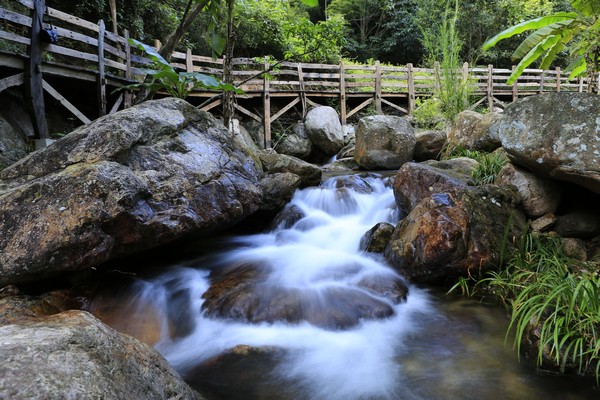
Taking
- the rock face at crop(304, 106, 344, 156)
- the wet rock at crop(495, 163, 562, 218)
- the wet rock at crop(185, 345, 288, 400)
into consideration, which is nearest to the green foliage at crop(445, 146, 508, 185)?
the wet rock at crop(495, 163, 562, 218)

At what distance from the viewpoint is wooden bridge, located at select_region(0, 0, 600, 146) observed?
6332mm

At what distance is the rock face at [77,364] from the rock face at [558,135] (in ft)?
12.5

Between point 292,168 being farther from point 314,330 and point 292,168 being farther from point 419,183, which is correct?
point 314,330

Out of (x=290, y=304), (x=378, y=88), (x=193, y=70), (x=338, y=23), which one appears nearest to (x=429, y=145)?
(x=338, y=23)

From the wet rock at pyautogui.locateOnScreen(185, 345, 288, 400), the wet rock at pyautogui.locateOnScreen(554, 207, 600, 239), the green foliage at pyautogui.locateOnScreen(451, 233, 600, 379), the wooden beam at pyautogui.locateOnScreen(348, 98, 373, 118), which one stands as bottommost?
the wet rock at pyautogui.locateOnScreen(185, 345, 288, 400)

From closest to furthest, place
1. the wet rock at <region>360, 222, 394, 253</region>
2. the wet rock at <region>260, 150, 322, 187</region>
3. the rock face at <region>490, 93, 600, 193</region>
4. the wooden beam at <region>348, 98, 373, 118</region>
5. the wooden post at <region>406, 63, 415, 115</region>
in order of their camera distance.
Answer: the rock face at <region>490, 93, 600, 193</region>
the wet rock at <region>360, 222, 394, 253</region>
the wet rock at <region>260, 150, 322, 187</region>
the wooden beam at <region>348, 98, 373, 118</region>
the wooden post at <region>406, 63, 415, 115</region>

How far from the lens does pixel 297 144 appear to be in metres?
12.9

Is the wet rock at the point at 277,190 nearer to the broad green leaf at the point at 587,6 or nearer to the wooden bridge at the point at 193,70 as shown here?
the wooden bridge at the point at 193,70

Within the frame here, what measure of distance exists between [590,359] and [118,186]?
3.93 m

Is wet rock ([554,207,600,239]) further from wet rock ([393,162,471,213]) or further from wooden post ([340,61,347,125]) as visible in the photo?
wooden post ([340,61,347,125])

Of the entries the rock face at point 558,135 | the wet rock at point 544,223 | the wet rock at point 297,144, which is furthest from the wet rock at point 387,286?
the wet rock at point 297,144

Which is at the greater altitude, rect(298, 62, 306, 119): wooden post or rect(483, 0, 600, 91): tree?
rect(298, 62, 306, 119): wooden post

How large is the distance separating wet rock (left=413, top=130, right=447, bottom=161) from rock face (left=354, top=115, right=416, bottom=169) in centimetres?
20

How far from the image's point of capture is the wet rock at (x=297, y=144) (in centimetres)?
1280
